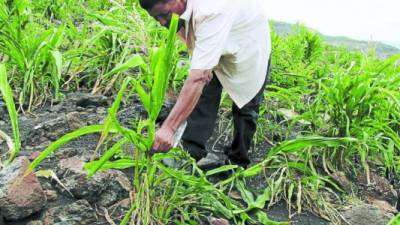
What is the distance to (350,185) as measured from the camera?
271 cm

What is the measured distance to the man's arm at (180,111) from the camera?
190 centimetres

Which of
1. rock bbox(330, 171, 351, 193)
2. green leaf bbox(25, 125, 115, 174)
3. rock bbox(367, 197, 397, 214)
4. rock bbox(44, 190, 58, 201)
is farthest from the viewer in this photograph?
rock bbox(330, 171, 351, 193)

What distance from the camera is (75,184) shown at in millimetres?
2084

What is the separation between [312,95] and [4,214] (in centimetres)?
223

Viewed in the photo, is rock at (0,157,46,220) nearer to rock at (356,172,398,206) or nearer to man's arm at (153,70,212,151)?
man's arm at (153,70,212,151)

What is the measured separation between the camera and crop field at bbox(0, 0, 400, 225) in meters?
1.89

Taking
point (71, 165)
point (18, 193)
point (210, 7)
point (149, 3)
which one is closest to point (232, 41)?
point (210, 7)

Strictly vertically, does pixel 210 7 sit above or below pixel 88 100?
above

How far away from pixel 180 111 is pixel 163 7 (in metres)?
0.48

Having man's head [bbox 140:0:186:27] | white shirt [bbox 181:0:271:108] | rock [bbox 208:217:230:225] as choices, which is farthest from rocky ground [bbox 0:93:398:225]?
man's head [bbox 140:0:186:27]

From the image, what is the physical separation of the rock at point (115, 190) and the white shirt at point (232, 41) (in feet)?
1.77

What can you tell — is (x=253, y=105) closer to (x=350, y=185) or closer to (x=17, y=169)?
(x=350, y=185)

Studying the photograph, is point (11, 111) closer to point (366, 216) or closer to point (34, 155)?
point (34, 155)

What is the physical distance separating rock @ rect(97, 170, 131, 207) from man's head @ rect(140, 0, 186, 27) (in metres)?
0.67
